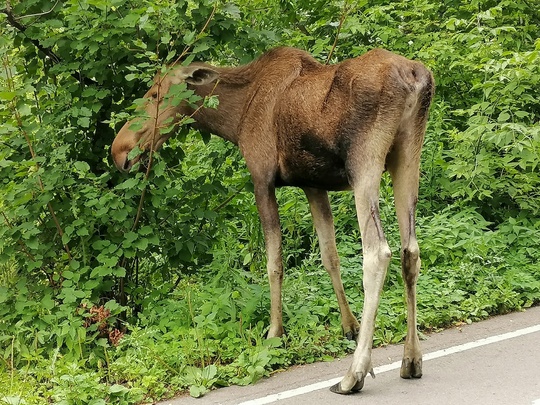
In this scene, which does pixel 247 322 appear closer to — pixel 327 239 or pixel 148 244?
pixel 327 239

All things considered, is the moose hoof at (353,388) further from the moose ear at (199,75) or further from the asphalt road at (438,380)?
the moose ear at (199,75)

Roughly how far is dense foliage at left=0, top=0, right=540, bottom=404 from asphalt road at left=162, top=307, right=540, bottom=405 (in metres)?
0.21

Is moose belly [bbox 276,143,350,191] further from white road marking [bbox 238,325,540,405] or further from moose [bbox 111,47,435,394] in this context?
white road marking [bbox 238,325,540,405]

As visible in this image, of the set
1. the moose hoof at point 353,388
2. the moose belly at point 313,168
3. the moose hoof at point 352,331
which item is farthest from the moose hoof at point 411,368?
the moose belly at point 313,168

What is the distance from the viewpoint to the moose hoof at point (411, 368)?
514cm

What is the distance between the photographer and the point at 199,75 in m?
6.05

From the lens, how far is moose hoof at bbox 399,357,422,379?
5.14 m

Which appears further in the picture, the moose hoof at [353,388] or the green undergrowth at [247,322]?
the green undergrowth at [247,322]

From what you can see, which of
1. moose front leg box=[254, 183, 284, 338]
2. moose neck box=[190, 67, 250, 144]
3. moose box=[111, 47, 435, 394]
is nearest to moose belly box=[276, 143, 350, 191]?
moose box=[111, 47, 435, 394]

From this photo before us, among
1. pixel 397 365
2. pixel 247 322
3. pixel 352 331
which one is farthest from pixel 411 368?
pixel 247 322

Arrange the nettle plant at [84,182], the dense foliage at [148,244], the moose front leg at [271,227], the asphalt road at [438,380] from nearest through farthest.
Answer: the asphalt road at [438,380]
the dense foliage at [148,244]
the moose front leg at [271,227]
the nettle plant at [84,182]

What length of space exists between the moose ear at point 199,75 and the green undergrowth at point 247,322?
1.89 m

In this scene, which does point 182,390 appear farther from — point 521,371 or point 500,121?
point 500,121

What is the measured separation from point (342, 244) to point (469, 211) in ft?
5.76
